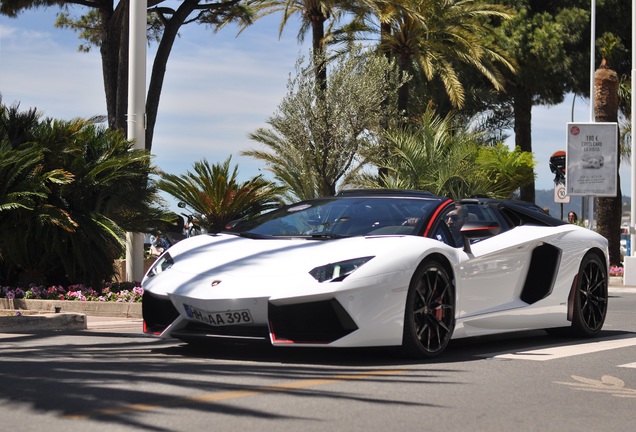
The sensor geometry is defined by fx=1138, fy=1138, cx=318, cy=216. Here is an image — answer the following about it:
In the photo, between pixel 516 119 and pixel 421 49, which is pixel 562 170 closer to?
pixel 516 119

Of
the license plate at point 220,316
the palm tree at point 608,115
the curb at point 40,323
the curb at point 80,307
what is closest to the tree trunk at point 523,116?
the palm tree at point 608,115

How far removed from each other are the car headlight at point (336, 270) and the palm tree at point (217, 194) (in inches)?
525

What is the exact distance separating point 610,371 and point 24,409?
4.20 metres

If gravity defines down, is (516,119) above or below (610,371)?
above

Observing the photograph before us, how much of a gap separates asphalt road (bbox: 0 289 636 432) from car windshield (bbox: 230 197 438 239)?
0.91m

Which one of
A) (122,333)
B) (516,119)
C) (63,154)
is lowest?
(122,333)

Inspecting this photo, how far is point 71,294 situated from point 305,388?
7777 mm

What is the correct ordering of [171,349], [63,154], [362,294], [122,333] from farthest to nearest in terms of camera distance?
[63,154]
[122,333]
[171,349]
[362,294]

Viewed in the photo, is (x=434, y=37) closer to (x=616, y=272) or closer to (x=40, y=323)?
(x=616, y=272)

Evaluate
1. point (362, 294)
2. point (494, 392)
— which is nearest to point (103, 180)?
point (362, 294)

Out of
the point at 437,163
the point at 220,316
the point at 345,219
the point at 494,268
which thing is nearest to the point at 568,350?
the point at 494,268

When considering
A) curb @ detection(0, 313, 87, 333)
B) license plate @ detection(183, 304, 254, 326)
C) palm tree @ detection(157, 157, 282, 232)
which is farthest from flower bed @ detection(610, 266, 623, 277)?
license plate @ detection(183, 304, 254, 326)

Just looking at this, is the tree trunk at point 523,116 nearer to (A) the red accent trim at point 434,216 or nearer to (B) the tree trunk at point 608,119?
(B) the tree trunk at point 608,119

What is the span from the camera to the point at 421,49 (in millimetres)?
32906
